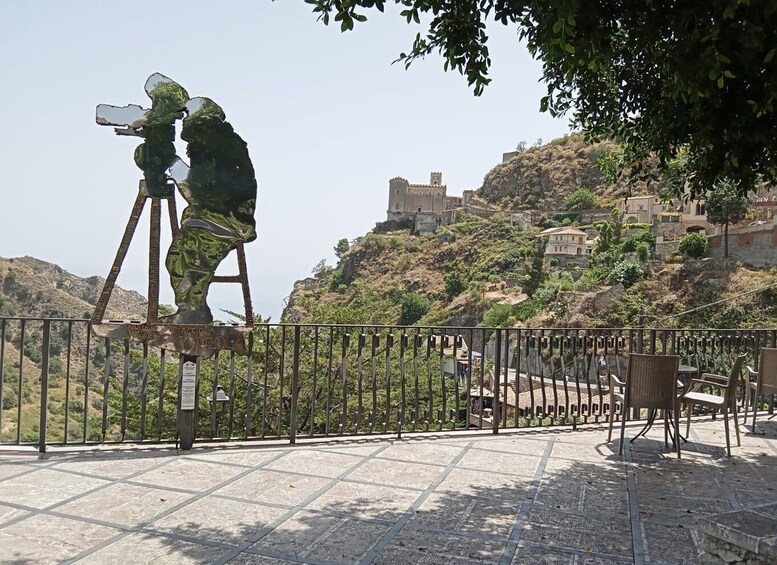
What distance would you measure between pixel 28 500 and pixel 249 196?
9.39ft

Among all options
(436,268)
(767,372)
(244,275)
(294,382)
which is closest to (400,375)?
(294,382)

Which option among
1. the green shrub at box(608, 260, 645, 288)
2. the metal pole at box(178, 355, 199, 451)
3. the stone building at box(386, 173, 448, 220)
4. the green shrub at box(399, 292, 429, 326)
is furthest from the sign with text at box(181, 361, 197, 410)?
the stone building at box(386, 173, 448, 220)

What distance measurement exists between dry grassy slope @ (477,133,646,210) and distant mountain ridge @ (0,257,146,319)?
214 ft

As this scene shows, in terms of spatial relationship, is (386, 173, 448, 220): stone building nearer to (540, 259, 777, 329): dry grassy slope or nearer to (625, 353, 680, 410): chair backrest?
(540, 259, 777, 329): dry grassy slope

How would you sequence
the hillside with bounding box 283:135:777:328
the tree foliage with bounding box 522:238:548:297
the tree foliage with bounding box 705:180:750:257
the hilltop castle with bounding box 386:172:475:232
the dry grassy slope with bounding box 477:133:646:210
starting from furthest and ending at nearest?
the hilltop castle with bounding box 386:172:475:232
the dry grassy slope with bounding box 477:133:646:210
the tree foliage with bounding box 522:238:548:297
the tree foliage with bounding box 705:180:750:257
the hillside with bounding box 283:135:777:328

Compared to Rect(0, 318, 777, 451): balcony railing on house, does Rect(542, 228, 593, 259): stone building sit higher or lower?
higher

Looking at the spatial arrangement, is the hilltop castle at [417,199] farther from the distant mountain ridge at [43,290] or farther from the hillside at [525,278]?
the distant mountain ridge at [43,290]

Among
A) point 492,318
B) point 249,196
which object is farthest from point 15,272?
point 249,196

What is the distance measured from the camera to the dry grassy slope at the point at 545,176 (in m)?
94.0

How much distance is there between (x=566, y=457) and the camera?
18.2 feet

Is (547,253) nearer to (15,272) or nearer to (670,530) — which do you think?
(15,272)

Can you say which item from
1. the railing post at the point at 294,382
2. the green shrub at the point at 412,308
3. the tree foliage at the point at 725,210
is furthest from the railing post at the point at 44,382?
the green shrub at the point at 412,308

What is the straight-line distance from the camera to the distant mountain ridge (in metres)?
37.3

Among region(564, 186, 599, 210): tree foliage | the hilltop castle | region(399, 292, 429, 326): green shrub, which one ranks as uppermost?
the hilltop castle
